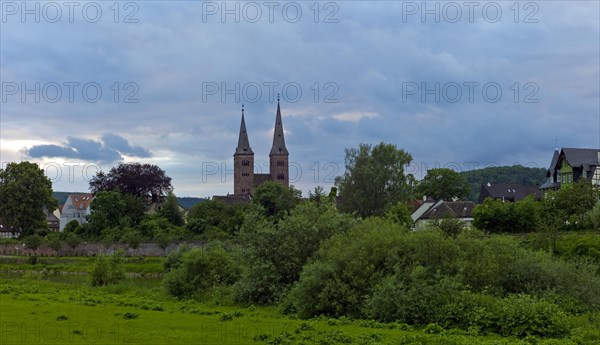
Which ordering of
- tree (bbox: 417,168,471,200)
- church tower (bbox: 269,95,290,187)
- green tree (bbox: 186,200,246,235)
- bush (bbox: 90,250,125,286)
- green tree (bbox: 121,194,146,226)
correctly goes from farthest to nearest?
1. church tower (bbox: 269,95,290,187)
2. tree (bbox: 417,168,471,200)
3. green tree (bbox: 121,194,146,226)
4. green tree (bbox: 186,200,246,235)
5. bush (bbox: 90,250,125,286)

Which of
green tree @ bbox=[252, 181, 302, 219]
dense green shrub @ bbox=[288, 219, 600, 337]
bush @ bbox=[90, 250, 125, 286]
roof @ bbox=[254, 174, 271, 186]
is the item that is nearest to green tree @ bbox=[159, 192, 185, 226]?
green tree @ bbox=[252, 181, 302, 219]

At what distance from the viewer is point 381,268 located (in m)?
29.2

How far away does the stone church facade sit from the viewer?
17375cm

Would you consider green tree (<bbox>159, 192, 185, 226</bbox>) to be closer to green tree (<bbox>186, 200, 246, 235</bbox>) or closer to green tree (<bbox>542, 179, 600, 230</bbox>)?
green tree (<bbox>186, 200, 246, 235</bbox>)

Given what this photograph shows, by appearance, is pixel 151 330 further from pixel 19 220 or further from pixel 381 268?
pixel 19 220

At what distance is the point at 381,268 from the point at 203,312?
7875 mm

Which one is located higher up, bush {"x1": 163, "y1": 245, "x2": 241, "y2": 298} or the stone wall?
bush {"x1": 163, "y1": 245, "x2": 241, "y2": 298}

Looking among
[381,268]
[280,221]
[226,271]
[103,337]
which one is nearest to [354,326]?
[381,268]

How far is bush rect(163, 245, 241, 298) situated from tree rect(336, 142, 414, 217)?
43235mm

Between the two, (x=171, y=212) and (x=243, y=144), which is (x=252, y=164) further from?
(x=171, y=212)

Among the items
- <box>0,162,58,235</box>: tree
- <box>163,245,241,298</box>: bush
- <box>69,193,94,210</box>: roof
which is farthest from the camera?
<box>69,193,94,210</box>: roof

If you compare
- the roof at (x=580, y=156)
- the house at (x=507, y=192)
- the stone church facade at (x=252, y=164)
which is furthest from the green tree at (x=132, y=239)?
the stone church facade at (x=252, y=164)

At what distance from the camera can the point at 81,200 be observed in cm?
15100

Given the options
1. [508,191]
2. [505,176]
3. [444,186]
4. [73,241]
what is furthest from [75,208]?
[505,176]
